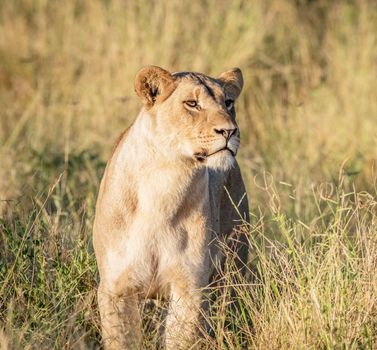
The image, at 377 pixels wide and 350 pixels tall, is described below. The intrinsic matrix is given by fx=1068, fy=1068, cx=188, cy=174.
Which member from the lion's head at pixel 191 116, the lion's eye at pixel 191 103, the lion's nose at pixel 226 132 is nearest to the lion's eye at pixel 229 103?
the lion's head at pixel 191 116

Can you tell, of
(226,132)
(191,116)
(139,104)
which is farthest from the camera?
(139,104)

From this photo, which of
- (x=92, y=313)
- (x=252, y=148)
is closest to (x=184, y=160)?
(x=92, y=313)

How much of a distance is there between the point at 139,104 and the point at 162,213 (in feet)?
14.0

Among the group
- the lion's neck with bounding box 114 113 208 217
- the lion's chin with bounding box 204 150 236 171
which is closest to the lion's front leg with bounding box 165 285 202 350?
the lion's neck with bounding box 114 113 208 217

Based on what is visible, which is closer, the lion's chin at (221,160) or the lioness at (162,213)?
the lion's chin at (221,160)

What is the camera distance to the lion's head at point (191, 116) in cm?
450

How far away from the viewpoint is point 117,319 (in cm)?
463

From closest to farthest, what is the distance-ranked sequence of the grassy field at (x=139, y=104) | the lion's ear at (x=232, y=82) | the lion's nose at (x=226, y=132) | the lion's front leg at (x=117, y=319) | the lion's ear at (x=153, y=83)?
the lion's nose at (x=226, y=132) < the lion's front leg at (x=117, y=319) < the lion's ear at (x=153, y=83) < the lion's ear at (x=232, y=82) < the grassy field at (x=139, y=104)

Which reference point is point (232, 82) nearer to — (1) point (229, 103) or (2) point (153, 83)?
(1) point (229, 103)

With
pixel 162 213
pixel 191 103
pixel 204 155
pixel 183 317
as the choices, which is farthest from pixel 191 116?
pixel 183 317

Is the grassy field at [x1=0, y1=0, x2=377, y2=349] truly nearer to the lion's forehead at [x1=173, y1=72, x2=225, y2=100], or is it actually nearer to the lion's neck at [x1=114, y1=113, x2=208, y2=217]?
the lion's neck at [x1=114, y1=113, x2=208, y2=217]

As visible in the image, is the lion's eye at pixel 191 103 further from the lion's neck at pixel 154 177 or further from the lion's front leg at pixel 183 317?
the lion's front leg at pixel 183 317

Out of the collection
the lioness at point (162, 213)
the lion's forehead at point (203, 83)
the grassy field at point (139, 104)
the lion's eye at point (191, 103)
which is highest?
the lion's forehead at point (203, 83)

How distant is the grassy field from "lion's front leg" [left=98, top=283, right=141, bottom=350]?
317 mm
